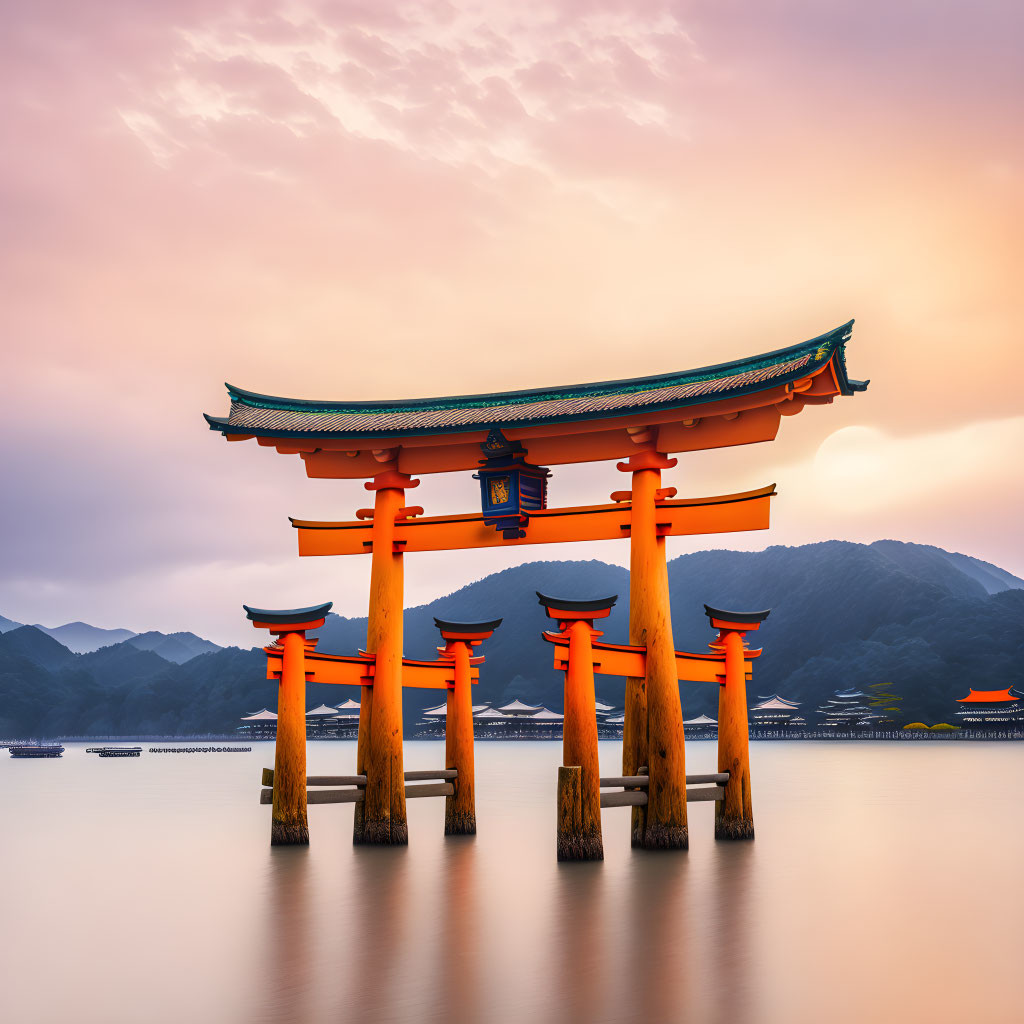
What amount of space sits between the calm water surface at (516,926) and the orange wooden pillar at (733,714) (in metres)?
0.99

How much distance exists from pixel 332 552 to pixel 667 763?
646 cm

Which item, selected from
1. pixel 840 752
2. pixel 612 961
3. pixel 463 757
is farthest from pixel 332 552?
pixel 840 752

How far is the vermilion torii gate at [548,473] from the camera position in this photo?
15055 millimetres

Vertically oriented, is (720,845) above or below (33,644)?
below

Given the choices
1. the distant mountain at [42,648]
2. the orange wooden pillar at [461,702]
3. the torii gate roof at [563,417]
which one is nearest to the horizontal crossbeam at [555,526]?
the torii gate roof at [563,417]

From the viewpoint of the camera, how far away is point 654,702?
15102 millimetres

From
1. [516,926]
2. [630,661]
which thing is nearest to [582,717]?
[630,661]

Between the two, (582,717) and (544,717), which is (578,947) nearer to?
(582,717)

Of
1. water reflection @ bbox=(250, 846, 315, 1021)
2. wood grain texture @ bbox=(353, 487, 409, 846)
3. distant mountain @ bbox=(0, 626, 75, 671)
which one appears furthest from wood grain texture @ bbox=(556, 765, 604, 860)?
distant mountain @ bbox=(0, 626, 75, 671)

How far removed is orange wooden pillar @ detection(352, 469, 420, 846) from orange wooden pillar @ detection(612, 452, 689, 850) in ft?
11.8

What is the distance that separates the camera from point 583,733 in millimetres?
14305

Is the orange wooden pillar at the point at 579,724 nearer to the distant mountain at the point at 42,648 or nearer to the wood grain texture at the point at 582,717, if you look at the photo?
the wood grain texture at the point at 582,717

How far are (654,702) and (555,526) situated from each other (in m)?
3.06

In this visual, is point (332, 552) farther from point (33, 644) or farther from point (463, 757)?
point (33, 644)
